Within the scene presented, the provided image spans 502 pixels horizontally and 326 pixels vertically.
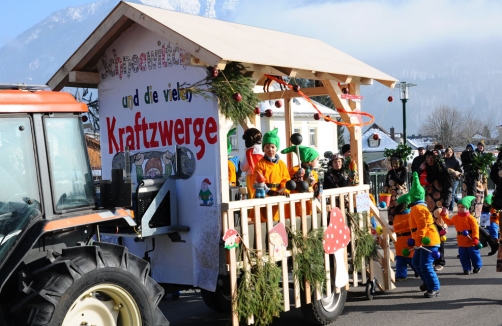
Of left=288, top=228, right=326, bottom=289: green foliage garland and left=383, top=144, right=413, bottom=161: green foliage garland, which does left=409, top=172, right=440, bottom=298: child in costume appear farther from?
left=383, top=144, right=413, bottom=161: green foliage garland

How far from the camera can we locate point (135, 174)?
6.57m

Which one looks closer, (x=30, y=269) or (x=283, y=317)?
(x=30, y=269)

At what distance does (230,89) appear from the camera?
229 inches

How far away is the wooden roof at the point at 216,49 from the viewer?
575cm

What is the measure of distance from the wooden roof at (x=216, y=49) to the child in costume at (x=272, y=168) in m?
0.70

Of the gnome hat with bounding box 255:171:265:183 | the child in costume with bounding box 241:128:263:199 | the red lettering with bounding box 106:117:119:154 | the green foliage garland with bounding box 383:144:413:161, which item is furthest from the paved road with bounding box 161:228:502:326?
the green foliage garland with bounding box 383:144:413:161

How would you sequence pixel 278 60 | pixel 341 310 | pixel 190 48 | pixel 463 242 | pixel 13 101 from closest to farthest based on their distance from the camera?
pixel 13 101 < pixel 190 48 < pixel 278 60 < pixel 341 310 < pixel 463 242

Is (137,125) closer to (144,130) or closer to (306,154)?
(144,130)

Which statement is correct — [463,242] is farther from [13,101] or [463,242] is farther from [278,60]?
[13,101]

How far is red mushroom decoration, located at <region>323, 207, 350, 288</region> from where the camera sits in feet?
22.2

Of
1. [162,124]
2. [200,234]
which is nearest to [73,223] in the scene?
[200,234]

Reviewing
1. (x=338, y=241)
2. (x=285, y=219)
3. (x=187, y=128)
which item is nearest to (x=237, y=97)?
(x=187, y=128)

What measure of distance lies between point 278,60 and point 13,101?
2764mm

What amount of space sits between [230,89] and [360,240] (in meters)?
2.56
